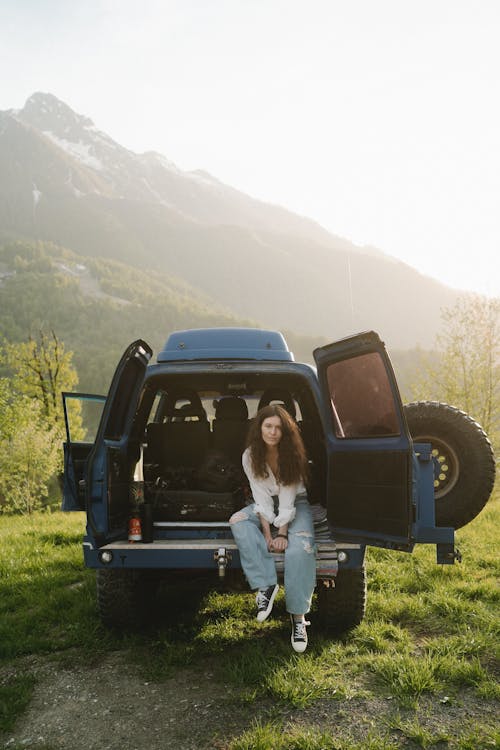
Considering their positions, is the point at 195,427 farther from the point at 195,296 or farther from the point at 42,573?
the point at 195,296

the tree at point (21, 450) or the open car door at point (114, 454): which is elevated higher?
the open car door at point (114, 454)

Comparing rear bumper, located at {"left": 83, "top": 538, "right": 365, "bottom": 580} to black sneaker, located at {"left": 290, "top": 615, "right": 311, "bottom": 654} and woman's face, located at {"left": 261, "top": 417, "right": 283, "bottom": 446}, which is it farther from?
woman's face, located at {"left": 261, "top": 417, "right": 283, "bottom": 446}

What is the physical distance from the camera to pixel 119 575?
13.7ft

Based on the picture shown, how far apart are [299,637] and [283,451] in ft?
4.28

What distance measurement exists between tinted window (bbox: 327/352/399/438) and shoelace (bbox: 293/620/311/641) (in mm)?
1310

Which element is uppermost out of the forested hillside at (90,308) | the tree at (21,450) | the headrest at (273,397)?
the forested hillside at (90,308)

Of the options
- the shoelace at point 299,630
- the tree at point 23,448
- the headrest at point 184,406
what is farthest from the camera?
the tree at point 23,448

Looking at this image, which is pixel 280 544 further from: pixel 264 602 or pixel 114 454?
pixel 114 454

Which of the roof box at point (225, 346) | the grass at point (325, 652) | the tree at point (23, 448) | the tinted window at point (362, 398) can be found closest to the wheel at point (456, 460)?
the tinted window at point (362, 398)

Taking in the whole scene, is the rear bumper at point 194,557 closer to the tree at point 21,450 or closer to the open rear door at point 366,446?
the open rear door at point 366,446

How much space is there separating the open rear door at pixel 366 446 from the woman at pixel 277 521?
0.95ft

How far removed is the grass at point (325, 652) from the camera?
9.52 feet

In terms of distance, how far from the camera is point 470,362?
20.3 metres

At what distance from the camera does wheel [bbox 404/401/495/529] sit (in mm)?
4488
